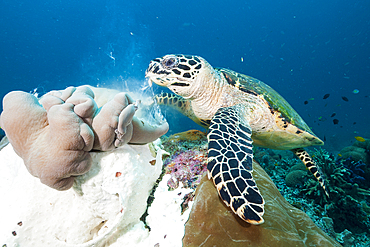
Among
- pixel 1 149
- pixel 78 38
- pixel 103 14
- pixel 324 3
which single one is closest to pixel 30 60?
pixel 78 38

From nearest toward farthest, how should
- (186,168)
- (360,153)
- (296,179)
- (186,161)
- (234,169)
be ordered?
1. (234,169)
2. (186,168)
3. (186,161)
4. (296,179)
5. (360,153)

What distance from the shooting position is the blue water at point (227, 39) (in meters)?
52.0

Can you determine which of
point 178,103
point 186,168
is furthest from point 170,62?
point 186,168

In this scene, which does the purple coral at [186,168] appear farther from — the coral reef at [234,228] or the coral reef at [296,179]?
the coral reef at [296,179]

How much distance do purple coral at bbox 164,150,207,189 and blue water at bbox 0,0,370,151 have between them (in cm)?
5243

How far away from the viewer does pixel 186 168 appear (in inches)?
69.1

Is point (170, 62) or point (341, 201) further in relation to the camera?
point (341, 201)

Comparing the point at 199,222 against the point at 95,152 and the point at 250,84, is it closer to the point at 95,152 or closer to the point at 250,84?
the point at 95,152

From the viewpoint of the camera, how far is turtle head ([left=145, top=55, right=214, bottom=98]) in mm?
2873

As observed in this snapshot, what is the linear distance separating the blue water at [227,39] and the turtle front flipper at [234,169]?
5234 centimetres

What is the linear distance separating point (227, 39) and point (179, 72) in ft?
270

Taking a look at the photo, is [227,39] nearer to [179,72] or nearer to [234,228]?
[179,72]

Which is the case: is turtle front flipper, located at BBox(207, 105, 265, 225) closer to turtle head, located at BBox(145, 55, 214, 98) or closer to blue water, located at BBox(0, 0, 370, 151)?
turtle head, located at BBox(145, 55, 214, 98)

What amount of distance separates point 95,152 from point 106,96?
0.56 metres
